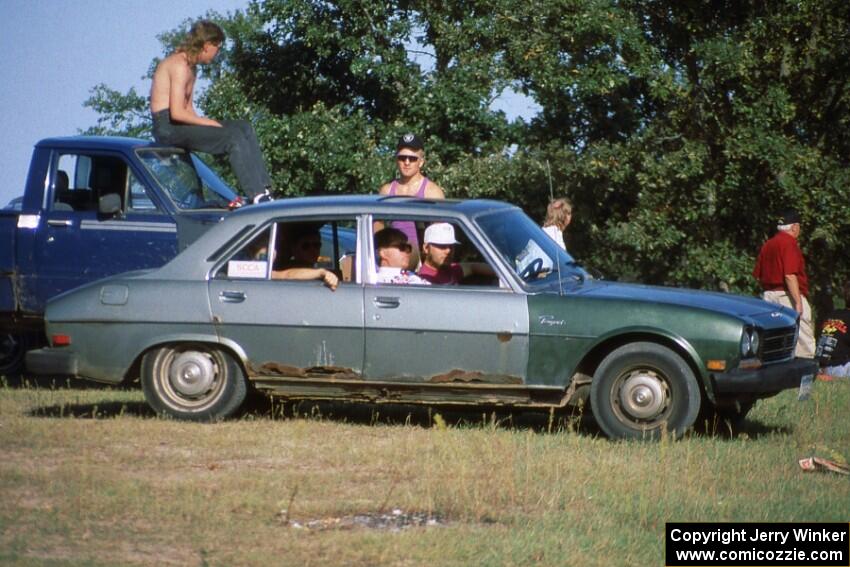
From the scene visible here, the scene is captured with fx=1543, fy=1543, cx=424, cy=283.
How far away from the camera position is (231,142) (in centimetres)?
1198

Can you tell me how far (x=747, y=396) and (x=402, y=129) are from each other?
71.3 ft

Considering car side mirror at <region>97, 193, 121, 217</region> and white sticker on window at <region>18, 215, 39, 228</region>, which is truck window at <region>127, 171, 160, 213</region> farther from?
white sticker on window at <region>18, 215, 39, 228</region>

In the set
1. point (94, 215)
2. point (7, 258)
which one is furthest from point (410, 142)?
point (7, 258)

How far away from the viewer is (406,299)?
9516 millimetres

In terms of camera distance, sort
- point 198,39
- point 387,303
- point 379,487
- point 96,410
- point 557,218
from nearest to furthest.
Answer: point 379,487 < point 387,303 < point 96,410 < point 198,39 < point 557,218

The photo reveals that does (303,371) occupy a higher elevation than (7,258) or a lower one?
lower

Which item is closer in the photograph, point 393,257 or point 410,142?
point 393,257

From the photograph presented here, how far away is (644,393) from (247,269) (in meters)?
2.65

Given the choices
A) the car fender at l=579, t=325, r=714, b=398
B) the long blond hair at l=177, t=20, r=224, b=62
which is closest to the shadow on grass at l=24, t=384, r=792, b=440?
the car fender at l=579, t=325, r=714, b=398

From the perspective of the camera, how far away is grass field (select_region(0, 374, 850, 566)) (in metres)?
6.28

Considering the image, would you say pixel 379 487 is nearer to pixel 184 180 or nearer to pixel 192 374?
pixel 192 374

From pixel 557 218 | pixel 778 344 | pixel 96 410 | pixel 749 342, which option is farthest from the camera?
pixel 557 218

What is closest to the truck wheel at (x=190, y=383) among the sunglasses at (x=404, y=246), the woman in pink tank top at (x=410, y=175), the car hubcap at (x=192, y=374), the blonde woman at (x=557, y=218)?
the car hubcap at (x=192, y=374)

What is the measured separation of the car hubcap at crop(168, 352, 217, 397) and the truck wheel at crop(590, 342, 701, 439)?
248 centimetres
